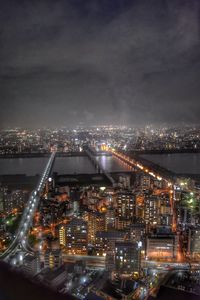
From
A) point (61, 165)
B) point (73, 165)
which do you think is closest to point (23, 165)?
point (61, 165)

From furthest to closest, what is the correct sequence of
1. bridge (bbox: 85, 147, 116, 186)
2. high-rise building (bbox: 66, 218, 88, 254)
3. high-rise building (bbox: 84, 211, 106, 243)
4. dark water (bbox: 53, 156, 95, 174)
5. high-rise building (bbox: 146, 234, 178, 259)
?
1. dark water (bbox: 53, 156, 95, 174)
2. bridge (bbox: 85, 147, 116, 186)
3. high-rise building (bbox: 84, 211, 106, 243)
4. high-rise building (bbox: 66, 218, 88, 254)
5. high-rise building (bbox: 146, 234, 178, 259)

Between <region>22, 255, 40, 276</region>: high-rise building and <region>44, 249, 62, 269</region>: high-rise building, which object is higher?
<region>22, 255, 40, 276</region>: high-rise building

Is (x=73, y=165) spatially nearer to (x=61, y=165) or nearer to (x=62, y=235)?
(x=61, y=165)

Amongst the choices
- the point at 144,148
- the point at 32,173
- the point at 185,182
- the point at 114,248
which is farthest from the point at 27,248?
the point at 144,148

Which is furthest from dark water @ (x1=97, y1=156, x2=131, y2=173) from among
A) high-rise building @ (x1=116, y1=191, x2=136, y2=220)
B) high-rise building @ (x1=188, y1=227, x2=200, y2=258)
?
high-rise building @ (x1=188, y1=227, x2=200, y2=258)

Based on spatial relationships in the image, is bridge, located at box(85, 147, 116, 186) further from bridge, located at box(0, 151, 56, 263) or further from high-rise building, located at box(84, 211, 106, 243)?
high-rise building, located at box(84, 211, 106, 243)
